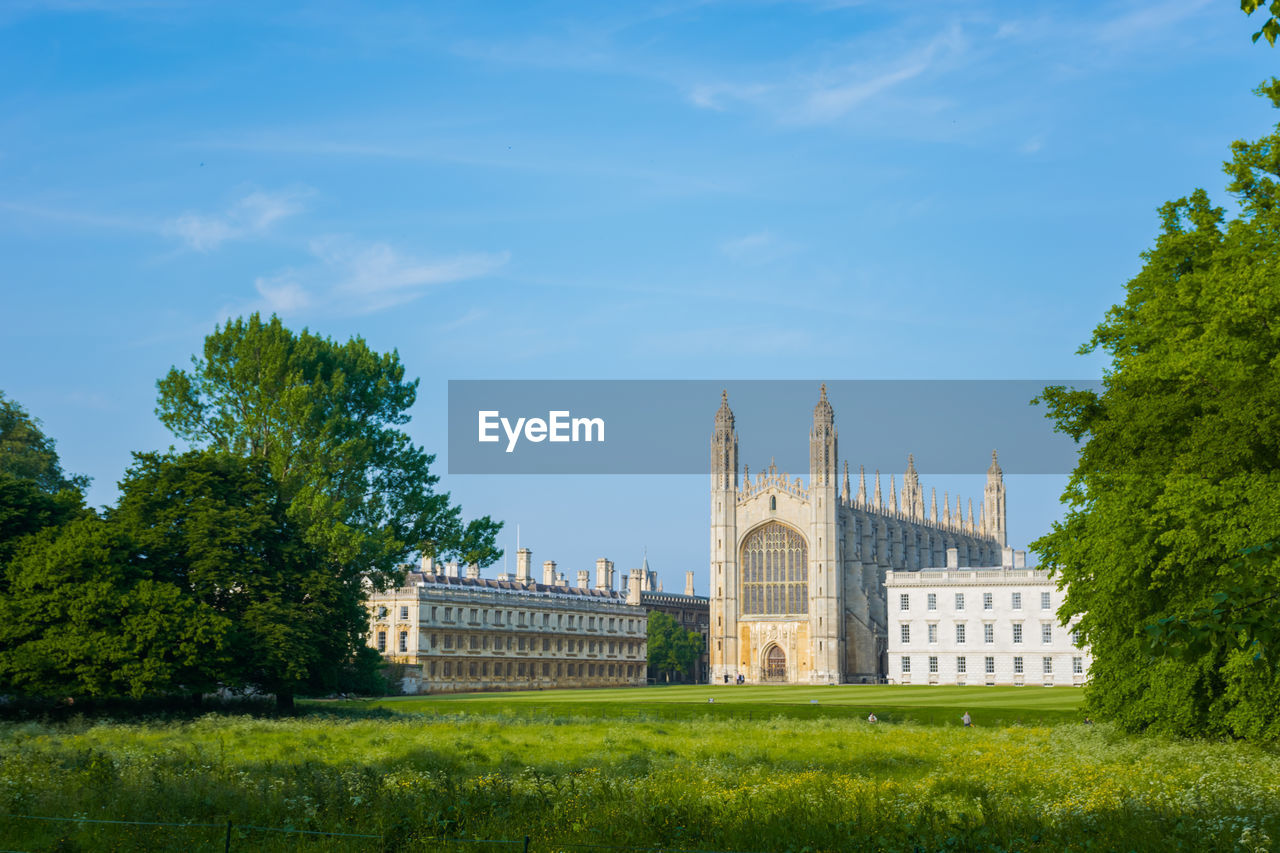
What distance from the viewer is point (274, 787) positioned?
53.1ft

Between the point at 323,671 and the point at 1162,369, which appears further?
the point at 323,671

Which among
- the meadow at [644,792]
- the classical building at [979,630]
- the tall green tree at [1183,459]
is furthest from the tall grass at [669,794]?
the classical building at [979,630]

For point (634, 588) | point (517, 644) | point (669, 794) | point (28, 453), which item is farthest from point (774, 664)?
point (669, 794)

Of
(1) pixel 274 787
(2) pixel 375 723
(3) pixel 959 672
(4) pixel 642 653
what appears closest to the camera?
(1) pixel 274 787

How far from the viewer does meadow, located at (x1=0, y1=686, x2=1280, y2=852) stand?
42.9ft

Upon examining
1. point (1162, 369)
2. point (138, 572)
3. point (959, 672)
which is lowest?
point (959, 672)

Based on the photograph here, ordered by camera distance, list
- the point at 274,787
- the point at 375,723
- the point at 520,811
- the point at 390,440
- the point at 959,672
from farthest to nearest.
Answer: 1. the point at 959,672
2. the point at 390,440
3. the point at 375,723
4. the point at 274,787
5. the point at 520,811

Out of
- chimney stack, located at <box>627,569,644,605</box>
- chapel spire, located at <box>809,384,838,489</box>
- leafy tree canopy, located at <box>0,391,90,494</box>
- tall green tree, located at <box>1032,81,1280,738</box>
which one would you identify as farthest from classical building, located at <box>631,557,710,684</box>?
tall green tree, located at <box>1032,81,1280,738</box>

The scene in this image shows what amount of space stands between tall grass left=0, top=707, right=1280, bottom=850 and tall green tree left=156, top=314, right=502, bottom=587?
703 inches

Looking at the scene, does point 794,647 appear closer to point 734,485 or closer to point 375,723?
point 734,485

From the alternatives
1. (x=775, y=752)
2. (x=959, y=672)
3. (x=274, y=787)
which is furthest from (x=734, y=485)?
(x=274, y=787)

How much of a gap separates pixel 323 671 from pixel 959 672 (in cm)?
5985

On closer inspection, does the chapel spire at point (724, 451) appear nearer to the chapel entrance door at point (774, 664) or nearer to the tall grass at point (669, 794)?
the chapel entrance door at point (774, 664)

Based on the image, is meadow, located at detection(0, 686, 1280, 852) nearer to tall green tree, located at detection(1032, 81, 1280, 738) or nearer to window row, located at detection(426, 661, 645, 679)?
tall green tree, located at detection(1032, 81, 1280, 738)
